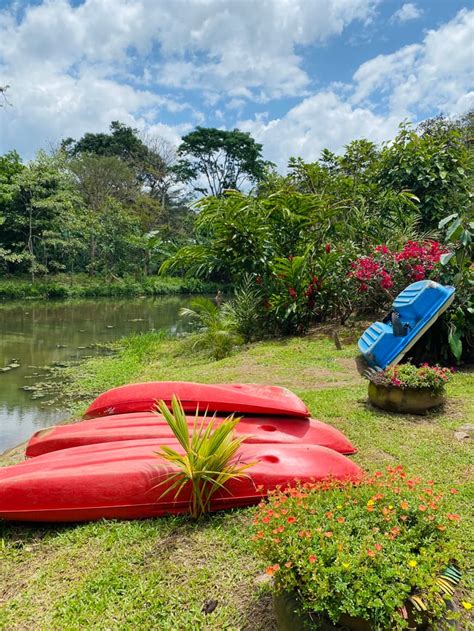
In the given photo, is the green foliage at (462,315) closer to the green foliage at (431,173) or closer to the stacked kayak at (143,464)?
the stacked kayak at (143,464)

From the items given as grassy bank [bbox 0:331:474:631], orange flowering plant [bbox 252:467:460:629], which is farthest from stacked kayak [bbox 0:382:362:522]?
orange flowering plant [bbox 252:467:460:629]

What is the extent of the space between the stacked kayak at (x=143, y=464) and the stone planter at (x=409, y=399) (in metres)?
1.03

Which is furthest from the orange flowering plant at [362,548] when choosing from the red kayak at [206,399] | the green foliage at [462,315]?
the green foliage at [462,315]

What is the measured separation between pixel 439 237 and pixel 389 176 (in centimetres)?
195

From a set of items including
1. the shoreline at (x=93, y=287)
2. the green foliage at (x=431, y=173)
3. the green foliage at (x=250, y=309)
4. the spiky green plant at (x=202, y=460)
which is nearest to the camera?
the spiky green plant at (x=202, y=460)

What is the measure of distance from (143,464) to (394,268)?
6.07 meters

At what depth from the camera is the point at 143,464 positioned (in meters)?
2.58

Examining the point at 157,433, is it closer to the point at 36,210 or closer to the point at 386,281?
the point at 386,281

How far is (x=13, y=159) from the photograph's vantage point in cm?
2170

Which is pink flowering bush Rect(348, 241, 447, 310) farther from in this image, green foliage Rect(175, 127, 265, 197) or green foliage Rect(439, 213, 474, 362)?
green foliage Rect(175, 127, 265, 197)

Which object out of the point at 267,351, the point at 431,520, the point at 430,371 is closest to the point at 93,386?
the point at 267,351

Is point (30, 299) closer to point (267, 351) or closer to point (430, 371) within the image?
point (267, 351)

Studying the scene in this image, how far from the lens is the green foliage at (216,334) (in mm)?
7884

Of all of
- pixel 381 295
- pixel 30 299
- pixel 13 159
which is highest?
pixel 13 159
